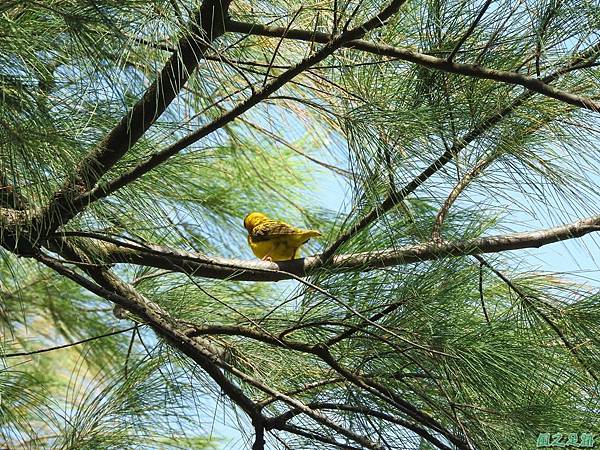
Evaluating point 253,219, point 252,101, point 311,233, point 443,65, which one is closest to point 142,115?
point 252,101

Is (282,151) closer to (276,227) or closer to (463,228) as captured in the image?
(276,227)

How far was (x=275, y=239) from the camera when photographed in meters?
1.89

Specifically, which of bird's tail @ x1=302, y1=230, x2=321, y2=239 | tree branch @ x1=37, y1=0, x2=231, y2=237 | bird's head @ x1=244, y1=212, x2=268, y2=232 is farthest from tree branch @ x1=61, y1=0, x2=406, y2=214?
bird's head @ x1=244, y1=212, x2=268, y2=232

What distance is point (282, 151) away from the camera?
7.58 ft

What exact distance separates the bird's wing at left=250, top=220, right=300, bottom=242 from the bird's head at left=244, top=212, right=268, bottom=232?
0.05 metres

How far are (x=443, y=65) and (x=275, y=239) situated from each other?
917 mm

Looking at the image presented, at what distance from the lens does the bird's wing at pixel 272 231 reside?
1.89 meters

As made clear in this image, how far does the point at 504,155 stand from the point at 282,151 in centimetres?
111

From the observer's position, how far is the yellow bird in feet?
6.19

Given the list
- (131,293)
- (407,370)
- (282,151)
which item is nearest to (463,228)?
(407,370)

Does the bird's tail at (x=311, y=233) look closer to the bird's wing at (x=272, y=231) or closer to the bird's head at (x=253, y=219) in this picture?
the bird's wing at (x=272, y=231)

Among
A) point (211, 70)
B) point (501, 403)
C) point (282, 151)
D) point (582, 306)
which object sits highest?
point (282, 151)

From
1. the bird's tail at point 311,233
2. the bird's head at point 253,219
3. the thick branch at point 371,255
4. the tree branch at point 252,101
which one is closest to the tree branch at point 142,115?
the tree branch at point 252,101

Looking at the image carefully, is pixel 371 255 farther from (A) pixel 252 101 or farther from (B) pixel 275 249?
(B) pixel 275 249
